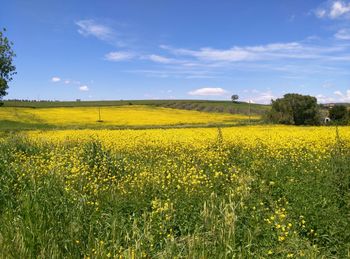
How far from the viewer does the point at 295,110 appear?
2527 inches

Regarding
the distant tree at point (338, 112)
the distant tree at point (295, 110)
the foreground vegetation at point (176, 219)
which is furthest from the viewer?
the distant tree at point (338, 112)

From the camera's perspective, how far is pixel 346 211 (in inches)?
267

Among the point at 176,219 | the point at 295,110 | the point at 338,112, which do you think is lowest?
the point at 176,219

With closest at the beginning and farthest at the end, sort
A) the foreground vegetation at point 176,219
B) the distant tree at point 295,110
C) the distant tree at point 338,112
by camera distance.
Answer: the foreground vegetation at point 176,219 < the distant tree at point 295,110 < the distant tree at point 338,112

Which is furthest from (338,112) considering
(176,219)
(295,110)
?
(176,219)

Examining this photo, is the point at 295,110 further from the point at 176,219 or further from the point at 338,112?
the point at 176,219

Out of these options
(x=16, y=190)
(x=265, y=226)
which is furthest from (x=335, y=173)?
(x=16, y=190)

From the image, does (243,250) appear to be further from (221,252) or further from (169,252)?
(169,252)

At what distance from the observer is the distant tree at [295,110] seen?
2504 inches

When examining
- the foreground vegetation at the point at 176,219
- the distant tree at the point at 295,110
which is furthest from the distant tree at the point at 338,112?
the foreground vegetation at the point at 176,219

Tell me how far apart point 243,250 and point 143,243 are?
1217mm

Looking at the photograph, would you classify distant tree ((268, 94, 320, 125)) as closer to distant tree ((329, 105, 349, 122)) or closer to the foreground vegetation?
distant tree ((329, 105, 349, 122))

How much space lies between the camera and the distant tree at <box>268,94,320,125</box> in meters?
63.6

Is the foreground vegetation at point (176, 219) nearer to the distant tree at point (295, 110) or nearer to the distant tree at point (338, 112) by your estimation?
the distant tree at point (295, 110)
